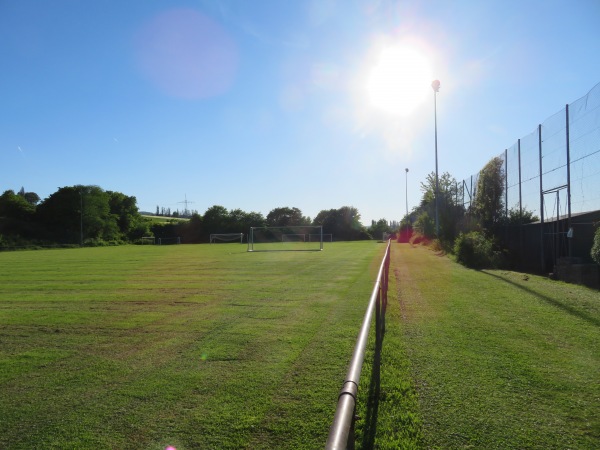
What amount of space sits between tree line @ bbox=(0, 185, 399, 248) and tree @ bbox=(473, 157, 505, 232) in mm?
58094

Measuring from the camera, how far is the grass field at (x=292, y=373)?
3.18 m

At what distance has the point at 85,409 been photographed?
144 inches

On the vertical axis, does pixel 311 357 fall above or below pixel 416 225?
below

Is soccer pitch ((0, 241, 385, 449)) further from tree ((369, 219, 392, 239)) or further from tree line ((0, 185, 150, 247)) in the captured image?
tree ((369, 219, 392, 239))

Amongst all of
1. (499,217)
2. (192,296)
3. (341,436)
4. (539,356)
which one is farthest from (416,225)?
(341,436)

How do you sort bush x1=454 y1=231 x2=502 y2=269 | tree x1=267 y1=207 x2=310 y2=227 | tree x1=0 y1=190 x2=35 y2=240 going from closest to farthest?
bush x1=454 y1=231 x2=502 y2=269 → tree x1=0 y1=190 x2=35 y2=240 → tree x1=267 y1=207 x2=310 y2=227

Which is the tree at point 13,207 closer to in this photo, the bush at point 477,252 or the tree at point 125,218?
the tree at point 125,218

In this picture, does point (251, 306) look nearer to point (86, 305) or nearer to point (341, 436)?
point (86, 305)

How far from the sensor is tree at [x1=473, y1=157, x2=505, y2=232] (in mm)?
18328

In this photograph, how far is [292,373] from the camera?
4426mm

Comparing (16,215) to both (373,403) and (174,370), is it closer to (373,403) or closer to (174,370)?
(174,370)

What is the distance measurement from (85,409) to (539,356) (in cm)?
501

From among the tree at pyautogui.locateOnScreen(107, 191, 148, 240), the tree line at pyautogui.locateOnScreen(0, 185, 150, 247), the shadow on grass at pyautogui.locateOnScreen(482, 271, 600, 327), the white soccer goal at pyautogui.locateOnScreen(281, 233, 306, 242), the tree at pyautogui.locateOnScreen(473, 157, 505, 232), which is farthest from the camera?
the tree at pyautogui.locateOnScreen(107, 191, 148, 240)

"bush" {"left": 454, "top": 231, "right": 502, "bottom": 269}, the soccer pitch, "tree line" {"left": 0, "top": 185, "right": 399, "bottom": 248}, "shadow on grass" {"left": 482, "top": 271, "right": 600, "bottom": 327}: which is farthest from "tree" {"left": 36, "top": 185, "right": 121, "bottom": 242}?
"shadow on grass" {"left": 482, "top": 271, "right": 600, "bottom": 327}
